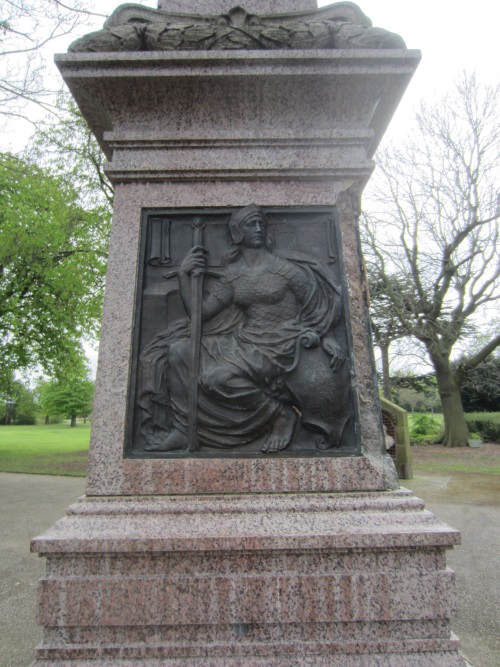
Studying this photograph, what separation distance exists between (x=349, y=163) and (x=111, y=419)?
88.6 inches

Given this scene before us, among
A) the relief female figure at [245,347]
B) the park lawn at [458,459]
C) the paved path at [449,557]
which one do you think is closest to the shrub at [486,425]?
the park lawn at [458,459]

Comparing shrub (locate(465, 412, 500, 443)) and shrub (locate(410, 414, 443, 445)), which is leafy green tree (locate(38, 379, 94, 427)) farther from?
shrub (locate(465, 412, 500, 443))

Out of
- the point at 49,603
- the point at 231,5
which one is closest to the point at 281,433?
the point at 49,603

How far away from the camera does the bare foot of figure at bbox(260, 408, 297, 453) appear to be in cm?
272

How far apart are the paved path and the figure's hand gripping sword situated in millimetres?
1855

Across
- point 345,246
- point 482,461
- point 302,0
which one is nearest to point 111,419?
point 345,246

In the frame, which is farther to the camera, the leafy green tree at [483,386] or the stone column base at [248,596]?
the leafy green tree at [483,386]

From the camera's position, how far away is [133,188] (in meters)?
3.15

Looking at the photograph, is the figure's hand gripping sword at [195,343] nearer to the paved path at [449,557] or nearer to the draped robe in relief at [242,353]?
the draped robe in relief at [242,353]

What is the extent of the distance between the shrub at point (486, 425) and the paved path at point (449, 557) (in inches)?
528

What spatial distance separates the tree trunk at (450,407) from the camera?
20.0m

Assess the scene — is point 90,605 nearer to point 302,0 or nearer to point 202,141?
point 202,141

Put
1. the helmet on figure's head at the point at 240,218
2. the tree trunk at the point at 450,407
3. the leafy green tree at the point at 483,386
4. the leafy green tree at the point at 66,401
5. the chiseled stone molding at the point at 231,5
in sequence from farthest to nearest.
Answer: the leafy green tree at the point at 66,401, the leafy green tree at the point at 483,386, the tree trunk at the point at 450,407, the chiseled stone molding at the point at 231,5, the helmet on figure's head at the point at 240,218

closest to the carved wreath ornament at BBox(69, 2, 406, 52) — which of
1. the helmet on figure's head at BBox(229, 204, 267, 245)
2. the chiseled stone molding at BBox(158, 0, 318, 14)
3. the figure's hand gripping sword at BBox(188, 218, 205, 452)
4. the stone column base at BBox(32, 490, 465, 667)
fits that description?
the chiseled stone molding at BBox(158, 0, 318, 14)
